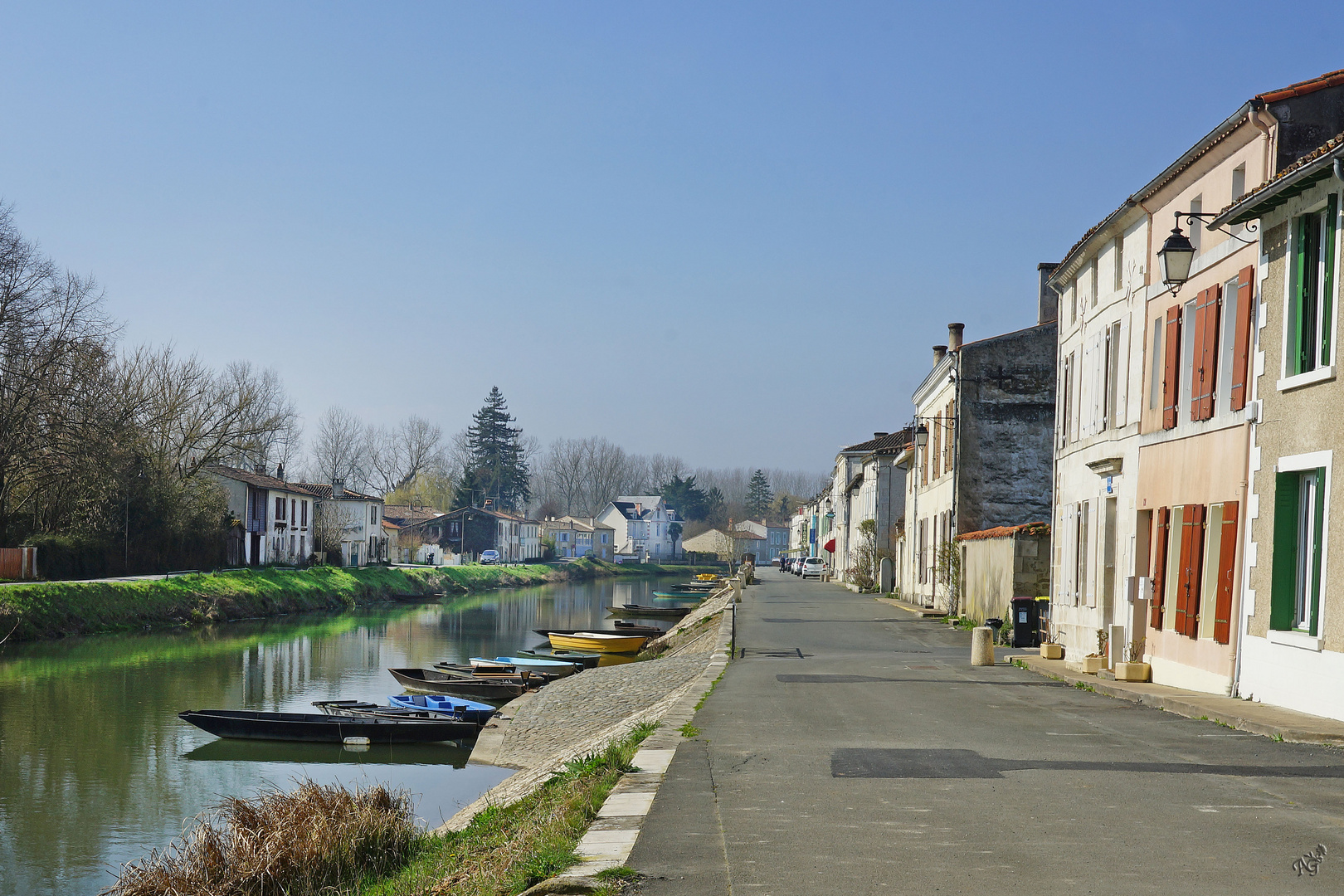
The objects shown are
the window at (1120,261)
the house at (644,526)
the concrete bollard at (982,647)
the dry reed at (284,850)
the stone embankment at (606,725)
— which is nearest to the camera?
the stone embankment at (606,725)

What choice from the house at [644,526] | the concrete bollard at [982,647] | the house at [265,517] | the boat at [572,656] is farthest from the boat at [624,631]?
the house at [644,526]

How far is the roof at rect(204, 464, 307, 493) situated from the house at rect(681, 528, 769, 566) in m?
→ 51.7

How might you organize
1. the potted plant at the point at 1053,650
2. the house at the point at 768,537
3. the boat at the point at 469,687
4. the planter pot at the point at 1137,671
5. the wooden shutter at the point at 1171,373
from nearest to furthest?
1. the wooden shutter at the point at 1171,373
2. the planter pot at the point at 1137,671
3. the potted plant at the point at 1053,650
4. the boat at the point at 469,687
5. the house at the point at 768,537

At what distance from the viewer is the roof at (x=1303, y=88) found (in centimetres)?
1317

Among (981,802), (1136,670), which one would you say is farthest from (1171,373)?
(981,802)

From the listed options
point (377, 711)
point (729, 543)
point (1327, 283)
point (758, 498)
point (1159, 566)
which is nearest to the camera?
point (1327, 283)

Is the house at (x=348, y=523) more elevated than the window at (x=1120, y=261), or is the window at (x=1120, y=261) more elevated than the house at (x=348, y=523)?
the window at (x=1120, y=261)

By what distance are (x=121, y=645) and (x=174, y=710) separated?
45.2 ft

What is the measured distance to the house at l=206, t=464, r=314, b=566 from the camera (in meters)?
65.2

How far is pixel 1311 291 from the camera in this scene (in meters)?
12.1

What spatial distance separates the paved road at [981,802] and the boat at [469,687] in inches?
540

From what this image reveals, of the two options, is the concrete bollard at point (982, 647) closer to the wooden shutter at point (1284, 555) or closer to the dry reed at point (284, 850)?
the wooden shutter at point (1284, 555)

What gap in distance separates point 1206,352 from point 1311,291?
8.84ft

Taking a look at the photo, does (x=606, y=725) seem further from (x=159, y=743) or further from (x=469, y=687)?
(x=469, y=687)
